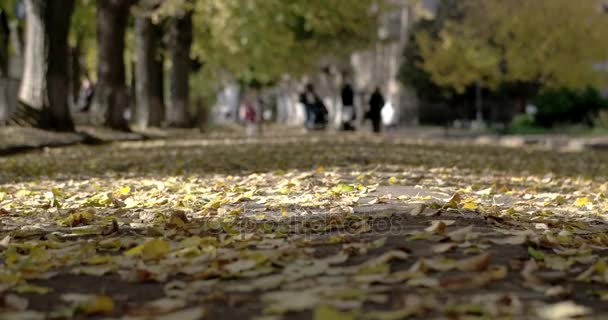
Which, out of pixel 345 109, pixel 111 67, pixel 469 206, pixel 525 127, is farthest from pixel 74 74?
pixel 469 206

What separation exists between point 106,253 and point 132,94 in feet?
151

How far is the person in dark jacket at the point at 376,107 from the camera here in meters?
35.5

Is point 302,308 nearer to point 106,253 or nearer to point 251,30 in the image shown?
point 106,253

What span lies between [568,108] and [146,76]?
16459 mm

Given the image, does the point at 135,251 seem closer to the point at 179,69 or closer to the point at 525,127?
the point at 179,69

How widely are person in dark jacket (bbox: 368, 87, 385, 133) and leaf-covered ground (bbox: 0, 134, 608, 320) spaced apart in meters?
23.8

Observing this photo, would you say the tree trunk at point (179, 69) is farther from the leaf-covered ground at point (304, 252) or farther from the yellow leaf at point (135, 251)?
the yellow leaf at point (135, 251)

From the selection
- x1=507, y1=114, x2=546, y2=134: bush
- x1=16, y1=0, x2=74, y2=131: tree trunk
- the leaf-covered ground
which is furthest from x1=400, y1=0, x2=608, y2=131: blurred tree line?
the leaf-covered ground

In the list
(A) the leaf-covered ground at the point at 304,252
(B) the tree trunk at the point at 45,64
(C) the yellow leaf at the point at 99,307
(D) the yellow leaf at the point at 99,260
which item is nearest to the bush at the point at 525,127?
(B) the tree trunk at the point at 45,64

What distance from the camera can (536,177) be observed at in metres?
14.4

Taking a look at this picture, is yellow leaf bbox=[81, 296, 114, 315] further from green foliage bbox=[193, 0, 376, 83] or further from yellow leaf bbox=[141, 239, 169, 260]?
green foliage bbox=[193, 0, 376, 83]

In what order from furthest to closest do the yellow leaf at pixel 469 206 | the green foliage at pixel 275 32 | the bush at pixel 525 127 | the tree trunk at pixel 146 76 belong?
the bush at pixel 525 127 < the green foliage at pixel 275 32 < the tree trunk at pixel 146 76 < the yellow leaf at pixel 469 206

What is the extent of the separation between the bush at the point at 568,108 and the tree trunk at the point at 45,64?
859 inches

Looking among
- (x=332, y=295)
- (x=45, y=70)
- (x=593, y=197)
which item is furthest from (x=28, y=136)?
(x=332, y=295)
